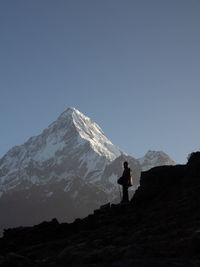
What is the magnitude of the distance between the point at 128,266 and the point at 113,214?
11.1m

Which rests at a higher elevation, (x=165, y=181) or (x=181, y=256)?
(x=165, y=181)

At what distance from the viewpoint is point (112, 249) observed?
39.1ft

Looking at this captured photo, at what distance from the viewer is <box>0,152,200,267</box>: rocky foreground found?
33.2ft

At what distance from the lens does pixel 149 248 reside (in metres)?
10.5

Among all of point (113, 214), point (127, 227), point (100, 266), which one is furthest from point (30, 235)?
point (100, 266)

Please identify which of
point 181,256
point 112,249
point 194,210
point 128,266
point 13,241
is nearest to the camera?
point 128,266

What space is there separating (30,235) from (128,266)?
11460 millimetres

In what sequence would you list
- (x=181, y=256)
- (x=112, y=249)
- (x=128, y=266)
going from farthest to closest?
(x=112, y=249) < (x=181, y=256) < (x=128, y=266)

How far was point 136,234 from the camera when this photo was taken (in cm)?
1398

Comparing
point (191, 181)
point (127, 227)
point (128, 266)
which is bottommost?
point (128, 266)

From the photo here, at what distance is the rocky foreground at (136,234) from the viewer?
1013 cm

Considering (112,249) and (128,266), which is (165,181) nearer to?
(112,249)

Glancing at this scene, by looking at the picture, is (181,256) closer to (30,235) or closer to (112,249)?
(112,249)

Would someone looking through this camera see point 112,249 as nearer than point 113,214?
Yes
